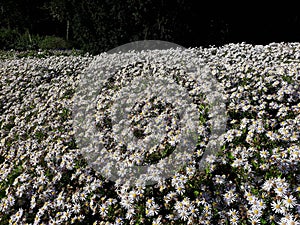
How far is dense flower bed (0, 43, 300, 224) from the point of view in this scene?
317 cm

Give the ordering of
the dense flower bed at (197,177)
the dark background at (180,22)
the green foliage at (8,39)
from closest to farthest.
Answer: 1. the dense flower bed at (197,177)
2. the dark background at (180,22)
3. the green foliage at (8,39)

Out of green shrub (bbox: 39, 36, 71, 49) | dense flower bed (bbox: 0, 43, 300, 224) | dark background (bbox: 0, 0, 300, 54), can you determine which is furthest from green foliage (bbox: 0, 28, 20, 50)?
dense flower bed (bbox: 0, 43, 300, 224)

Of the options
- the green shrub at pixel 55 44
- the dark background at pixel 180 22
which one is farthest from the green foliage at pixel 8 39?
the dark background at pixel 180 22

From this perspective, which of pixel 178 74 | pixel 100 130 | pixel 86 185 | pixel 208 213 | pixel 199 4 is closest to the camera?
pixel 208 213

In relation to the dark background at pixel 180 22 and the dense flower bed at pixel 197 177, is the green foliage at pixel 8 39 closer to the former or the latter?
the dark background at pixel 180 22

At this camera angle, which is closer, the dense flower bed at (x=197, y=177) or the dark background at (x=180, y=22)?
the dense flower bed at (x=197, y=177)

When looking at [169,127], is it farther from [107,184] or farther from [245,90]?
[245,90]

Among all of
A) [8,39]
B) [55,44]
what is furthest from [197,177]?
[8,39]

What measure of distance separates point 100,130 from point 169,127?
1.35 meters

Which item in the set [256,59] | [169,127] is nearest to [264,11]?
[256,59]

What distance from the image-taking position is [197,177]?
3.61 metres

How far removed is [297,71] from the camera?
17.7 feet

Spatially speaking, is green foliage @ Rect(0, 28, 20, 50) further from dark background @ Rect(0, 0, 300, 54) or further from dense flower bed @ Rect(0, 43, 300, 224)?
dense flower bed @ Rect(0, 43, 300, 224)

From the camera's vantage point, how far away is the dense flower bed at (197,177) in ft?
10.4
